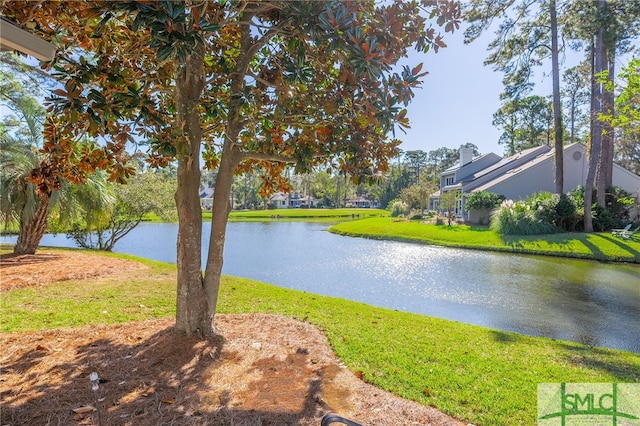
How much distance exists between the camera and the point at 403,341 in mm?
4523

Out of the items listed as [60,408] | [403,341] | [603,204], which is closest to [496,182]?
[603,204]

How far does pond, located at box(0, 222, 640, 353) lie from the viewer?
22.3 ft

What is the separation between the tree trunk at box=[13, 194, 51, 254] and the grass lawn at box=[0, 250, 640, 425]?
12.8ft

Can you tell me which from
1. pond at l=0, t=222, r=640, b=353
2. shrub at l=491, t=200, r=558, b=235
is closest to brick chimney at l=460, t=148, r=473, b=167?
shrub at l=491, t=200, r=558, b=235

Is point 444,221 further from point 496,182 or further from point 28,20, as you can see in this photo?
point 28,20

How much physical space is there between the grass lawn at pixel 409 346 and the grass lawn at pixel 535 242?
1257 centimetres

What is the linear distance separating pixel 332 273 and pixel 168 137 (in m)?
9.06

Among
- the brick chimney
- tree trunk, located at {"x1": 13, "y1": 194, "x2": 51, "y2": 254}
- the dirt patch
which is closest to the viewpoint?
the dirt patch

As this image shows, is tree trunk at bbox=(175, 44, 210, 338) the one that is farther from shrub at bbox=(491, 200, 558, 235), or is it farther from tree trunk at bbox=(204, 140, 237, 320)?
shrub at bbox=(491, 200, 558, 235)

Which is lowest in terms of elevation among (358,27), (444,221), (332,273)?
(332,273)

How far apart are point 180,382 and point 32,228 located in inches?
370

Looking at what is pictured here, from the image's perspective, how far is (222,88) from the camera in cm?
480

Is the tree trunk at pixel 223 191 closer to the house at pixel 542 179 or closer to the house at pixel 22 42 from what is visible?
the house at pixel 22 42

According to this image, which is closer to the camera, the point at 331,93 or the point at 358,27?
the point at 358,27
